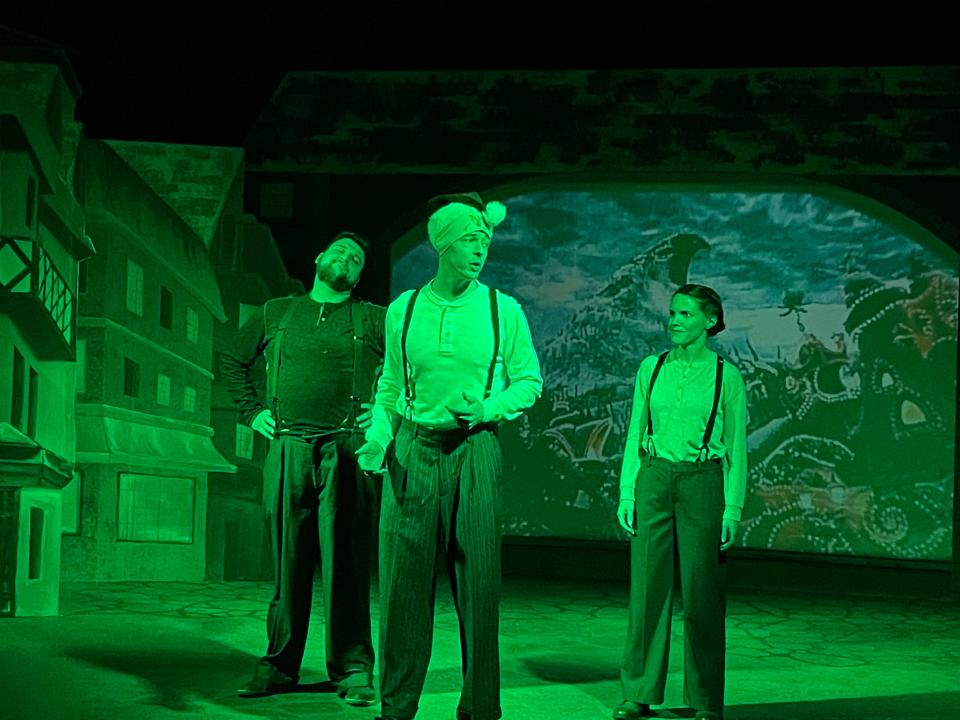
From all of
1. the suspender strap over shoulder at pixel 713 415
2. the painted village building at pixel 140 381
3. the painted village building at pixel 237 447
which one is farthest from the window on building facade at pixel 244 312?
the suspender strap over shoulder at pixel 713 415

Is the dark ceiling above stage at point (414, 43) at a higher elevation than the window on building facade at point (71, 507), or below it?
higher

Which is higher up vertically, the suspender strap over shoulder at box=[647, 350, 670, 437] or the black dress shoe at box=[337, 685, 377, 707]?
the suspender strap over shoulder at box=[647, 350, 670, 437]

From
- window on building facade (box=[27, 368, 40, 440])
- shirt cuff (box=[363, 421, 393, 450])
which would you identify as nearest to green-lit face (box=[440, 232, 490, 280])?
shirt cuff (box=[363, 421, 393, 450])

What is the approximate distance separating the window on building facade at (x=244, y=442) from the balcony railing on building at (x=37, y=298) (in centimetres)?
149

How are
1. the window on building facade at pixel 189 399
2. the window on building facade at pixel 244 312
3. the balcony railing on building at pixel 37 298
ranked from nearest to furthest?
the balcony railing on building at pixel 37 298 → the window on building facade at pixel 189 399 → the window on building facade at pixel 244 312

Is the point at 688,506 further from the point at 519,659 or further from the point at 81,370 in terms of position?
the point at 81,370

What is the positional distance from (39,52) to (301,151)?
2.06 meters

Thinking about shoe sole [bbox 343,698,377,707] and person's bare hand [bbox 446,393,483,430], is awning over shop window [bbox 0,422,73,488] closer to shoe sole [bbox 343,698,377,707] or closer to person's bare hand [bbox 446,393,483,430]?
shoe sole [bbox 343,698,377,707]

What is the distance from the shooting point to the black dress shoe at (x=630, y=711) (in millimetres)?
4133

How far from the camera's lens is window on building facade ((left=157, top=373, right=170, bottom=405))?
7.09 m

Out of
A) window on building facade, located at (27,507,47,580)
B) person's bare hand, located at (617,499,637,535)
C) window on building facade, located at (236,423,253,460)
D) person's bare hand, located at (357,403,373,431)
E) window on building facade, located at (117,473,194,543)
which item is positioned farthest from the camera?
window on building facade, located at (236,423,253,460)

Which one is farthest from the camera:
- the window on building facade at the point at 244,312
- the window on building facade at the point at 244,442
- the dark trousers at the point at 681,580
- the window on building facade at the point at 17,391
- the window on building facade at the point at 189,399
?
the window on building facade at the point at 244,442

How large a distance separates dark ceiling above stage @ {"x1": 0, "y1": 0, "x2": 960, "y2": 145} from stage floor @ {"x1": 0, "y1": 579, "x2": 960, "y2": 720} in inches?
108

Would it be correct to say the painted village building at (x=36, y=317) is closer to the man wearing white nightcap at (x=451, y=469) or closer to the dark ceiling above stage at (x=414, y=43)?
the dark ceiling above stage at (x=414, y=43)
